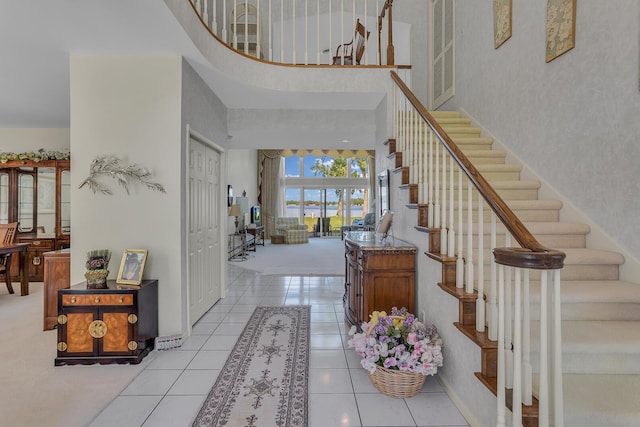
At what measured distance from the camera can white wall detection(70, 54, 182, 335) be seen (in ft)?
10.6

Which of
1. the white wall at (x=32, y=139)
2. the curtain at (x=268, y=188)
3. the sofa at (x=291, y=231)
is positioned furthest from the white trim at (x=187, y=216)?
the curtain at (x=268, y=188)

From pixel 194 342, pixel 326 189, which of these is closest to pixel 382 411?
pixel 194 342

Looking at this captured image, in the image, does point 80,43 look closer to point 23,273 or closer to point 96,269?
point 96,269

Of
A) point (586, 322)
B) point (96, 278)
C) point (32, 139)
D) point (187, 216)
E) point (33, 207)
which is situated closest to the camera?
point (586, 322)

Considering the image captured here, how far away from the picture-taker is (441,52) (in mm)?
5602

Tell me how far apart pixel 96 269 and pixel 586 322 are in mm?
3825

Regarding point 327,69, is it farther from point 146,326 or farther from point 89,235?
point 146,326

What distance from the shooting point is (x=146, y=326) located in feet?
10.1

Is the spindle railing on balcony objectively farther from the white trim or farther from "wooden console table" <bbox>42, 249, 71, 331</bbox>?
"wooden console table" <bbox>42, 249, 71, 331</bbox>

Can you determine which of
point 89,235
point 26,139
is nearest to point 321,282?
point 89,235

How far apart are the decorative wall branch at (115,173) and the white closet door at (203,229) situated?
530 millimetres

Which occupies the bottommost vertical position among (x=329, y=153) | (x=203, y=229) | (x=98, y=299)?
(x=98, y=299)

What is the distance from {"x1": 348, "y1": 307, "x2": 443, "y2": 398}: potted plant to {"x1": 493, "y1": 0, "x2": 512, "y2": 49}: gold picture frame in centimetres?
346

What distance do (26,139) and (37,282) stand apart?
2.64 metres
